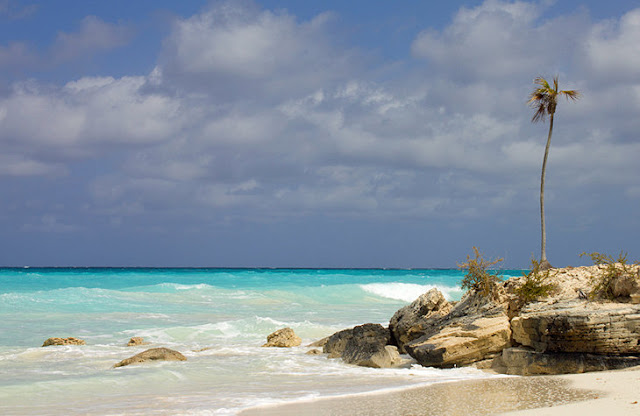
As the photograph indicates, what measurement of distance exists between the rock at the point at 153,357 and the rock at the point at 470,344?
5.38 meters

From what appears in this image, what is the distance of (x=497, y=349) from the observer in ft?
34.4

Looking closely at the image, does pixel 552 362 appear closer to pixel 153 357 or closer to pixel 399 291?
pixel 153 357

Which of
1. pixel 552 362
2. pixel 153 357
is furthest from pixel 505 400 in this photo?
pixel 153 357

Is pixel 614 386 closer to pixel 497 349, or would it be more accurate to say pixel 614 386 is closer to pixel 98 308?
pixel 497 349

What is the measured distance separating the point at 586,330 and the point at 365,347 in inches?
175

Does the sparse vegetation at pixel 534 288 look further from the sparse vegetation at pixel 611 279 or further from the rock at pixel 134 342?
the rock at pixel 134 342

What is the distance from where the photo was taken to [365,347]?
12039 millimetres

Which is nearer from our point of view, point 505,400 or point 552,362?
point 505,400

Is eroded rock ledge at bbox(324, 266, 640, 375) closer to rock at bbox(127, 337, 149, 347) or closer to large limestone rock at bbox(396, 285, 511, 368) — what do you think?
large limestone rock at bbox(396, 285, 511, 368)

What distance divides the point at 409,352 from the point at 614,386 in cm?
423

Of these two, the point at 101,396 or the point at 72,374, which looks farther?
the point at 72,374

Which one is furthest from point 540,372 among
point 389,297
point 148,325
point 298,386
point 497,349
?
point 389,297

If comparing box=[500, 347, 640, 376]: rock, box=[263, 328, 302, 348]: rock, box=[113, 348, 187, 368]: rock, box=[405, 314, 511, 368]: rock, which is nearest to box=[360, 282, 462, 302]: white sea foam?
box=[263, 328, 302, 348]: rock

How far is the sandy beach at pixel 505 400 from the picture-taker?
694 cm
